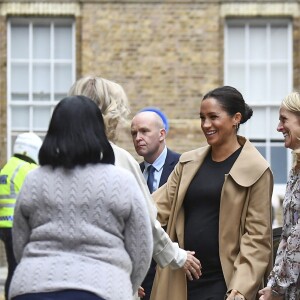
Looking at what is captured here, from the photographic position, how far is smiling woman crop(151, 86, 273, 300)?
664 centimetres

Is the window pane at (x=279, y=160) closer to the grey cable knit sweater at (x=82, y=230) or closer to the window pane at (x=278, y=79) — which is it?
the window pane at (x=278, y=79)

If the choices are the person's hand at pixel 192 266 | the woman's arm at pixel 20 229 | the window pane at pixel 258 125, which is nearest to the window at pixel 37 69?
the window pane at pixel 258 125

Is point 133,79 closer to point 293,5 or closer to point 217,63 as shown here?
point 217,63

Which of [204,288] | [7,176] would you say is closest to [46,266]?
[204,288]

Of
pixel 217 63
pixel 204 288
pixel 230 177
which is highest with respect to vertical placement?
pixel 217 63

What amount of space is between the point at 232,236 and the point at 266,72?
42.0 feet

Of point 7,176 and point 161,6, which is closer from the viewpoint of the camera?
point 7,176

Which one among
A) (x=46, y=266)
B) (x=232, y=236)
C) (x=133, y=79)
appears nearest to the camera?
(x=46, y=266)

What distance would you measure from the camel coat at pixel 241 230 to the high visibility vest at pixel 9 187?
461 centimetres

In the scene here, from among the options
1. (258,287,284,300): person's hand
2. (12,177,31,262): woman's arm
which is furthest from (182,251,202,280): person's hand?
(12,177,31,262): woman's arm

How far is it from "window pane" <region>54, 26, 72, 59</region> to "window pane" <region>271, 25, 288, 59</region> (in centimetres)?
335

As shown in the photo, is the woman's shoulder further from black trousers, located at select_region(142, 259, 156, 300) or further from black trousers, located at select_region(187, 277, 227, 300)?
black trousers, located at select_region(142, 259, 156, 300)

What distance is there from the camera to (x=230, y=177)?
6730 mm

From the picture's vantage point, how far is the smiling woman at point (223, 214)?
6645 mm
